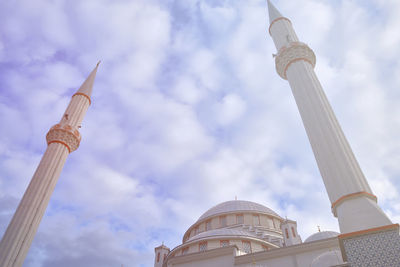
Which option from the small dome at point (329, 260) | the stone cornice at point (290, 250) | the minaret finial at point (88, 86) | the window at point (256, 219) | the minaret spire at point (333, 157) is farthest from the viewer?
the window at point (256, 219)

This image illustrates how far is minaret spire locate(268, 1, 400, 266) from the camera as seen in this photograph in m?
7.11

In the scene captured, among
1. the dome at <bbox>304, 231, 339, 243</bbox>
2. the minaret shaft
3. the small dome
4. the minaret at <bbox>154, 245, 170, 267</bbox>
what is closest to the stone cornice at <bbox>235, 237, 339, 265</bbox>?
the small dome

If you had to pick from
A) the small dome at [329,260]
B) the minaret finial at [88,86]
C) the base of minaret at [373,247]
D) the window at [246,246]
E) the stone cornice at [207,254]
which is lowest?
the base of minaret at [373,247]

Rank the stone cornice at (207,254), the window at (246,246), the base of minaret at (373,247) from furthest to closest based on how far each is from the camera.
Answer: the window at (246,246) → the stone cornice at (207,254) → the base of minaret at (373,247)

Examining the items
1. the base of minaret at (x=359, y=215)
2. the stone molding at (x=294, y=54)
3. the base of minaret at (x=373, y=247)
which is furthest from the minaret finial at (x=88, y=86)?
the base of minaret at (x=373, y=247)

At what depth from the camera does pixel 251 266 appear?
40.2 feet

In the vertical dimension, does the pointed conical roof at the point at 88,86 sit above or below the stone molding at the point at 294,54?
above

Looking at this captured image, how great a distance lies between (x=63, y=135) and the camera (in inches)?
551

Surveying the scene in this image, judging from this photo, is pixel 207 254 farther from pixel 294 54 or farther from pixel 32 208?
pixel 294 54

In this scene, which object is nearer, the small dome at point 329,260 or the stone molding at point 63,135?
the small dome at point 329,260

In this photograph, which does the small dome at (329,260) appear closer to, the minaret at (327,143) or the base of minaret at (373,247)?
the minaret at (327,143)

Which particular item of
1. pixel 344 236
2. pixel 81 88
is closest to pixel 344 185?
pixel 344 236

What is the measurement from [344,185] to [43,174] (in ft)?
38.3

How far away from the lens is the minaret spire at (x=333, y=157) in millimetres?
7105
